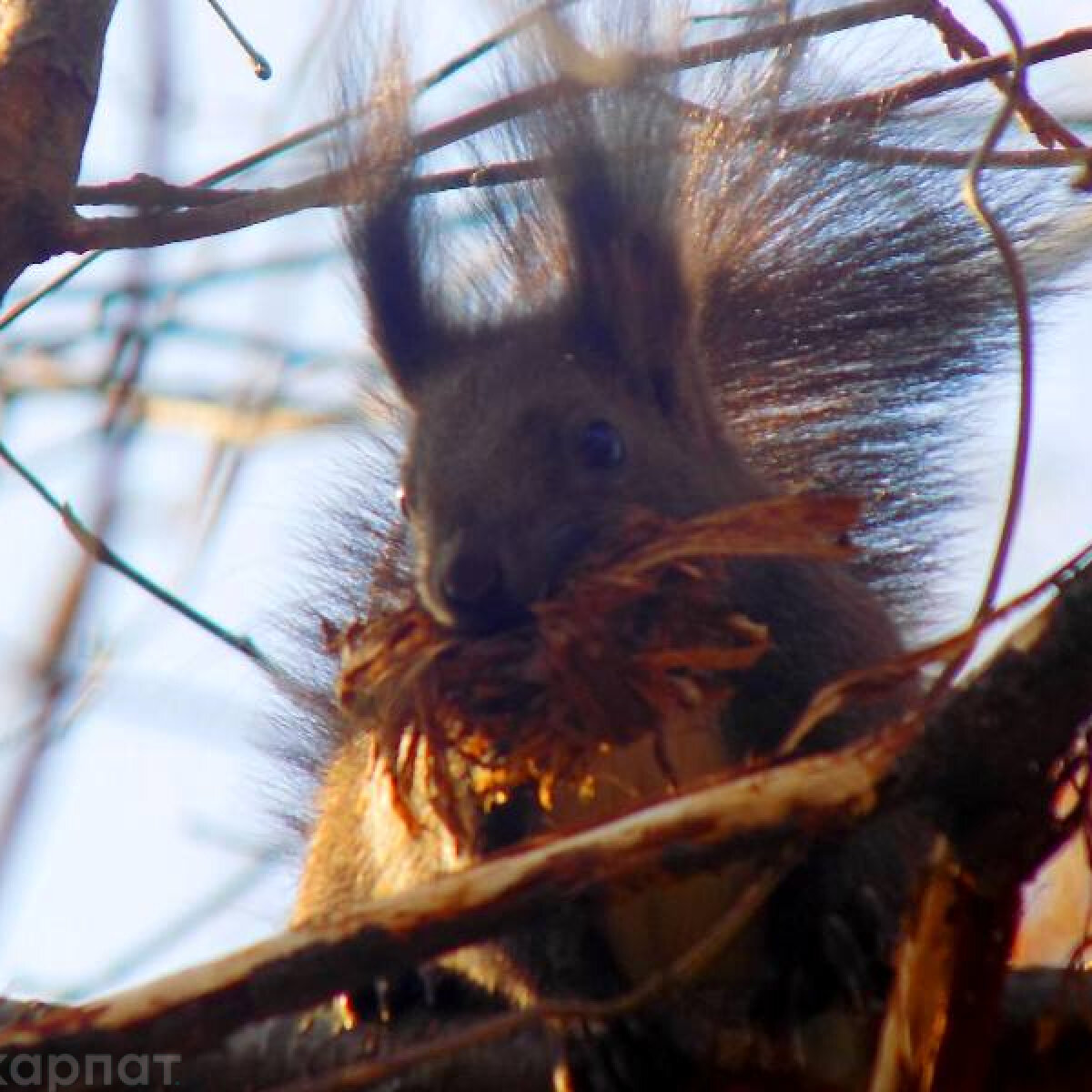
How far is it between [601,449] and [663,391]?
26cm

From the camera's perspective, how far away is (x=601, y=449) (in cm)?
269

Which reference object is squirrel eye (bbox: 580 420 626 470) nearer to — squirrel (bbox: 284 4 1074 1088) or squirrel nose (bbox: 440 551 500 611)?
squirrel (bbox: 284 4 1074 1088)

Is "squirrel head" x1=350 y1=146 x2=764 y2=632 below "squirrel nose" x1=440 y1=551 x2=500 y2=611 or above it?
above

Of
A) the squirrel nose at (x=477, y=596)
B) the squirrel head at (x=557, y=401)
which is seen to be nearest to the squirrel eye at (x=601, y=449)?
the squirrel head at (x=557, y=401)

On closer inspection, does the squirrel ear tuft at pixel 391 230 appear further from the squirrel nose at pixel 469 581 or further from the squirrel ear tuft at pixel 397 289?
the squirrel nose at pixel 469 581

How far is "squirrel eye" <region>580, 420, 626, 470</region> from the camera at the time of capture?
269cm

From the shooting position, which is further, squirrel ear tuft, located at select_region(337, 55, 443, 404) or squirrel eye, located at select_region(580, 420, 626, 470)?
squirrel ear tuft, located at select_region(337, 55, 443, 404)

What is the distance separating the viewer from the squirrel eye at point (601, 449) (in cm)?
269

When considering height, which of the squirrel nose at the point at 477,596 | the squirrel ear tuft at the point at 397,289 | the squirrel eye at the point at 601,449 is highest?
the squirrel ear tuft at the point at 397,289

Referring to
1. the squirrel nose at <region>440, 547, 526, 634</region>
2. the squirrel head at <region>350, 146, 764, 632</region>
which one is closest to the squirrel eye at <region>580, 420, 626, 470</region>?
the squirrel head at <region>350, 146, 764, 632</region>

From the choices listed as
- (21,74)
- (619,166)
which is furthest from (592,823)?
(619,166)

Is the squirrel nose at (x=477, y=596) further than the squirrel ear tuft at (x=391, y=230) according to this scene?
No

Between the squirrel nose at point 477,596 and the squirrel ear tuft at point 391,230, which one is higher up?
the squirrel ear tuft at point 391,230

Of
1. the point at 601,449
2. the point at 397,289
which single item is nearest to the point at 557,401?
the point at 601,449
